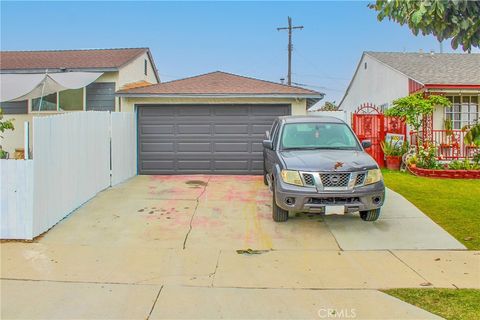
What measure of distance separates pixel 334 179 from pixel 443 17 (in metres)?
3.33

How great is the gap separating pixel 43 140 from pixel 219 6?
9306 millimetres

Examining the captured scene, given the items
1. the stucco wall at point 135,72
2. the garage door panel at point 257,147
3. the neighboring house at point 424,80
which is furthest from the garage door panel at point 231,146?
the neighboring house at point 424,80

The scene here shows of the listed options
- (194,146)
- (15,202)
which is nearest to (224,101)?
(194,146)

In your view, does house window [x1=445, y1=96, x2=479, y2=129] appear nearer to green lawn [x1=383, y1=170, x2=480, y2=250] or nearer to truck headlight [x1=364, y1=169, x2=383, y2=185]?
green lawn [x1=383, y1=170, x2=480, y2=250]

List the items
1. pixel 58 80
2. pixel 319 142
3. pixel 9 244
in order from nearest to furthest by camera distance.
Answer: pixel 9 244
pixel 319 142
pixel 58 80

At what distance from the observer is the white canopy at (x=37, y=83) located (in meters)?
10.9

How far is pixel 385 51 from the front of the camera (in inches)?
875

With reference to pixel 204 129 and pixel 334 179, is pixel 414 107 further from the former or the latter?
pixel 334 179

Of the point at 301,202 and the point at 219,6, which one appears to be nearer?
the point at 301,202

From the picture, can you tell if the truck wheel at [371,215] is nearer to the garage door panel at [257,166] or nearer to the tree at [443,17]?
the tree at [443,17]

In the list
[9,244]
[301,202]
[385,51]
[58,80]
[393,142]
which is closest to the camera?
[9,244]

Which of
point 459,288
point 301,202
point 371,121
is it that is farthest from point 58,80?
point 459,288

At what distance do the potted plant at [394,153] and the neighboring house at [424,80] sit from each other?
2328mm

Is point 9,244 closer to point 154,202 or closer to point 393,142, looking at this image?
point 154,202
